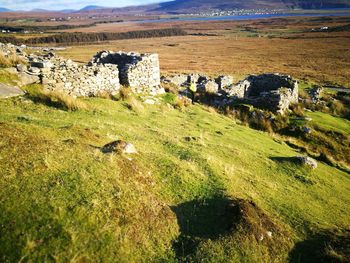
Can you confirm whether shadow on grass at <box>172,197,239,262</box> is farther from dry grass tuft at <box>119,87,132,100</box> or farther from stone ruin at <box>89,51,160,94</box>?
stone ruin at <box>89,51,160,94</box>

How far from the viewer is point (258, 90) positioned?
31422 millimetres

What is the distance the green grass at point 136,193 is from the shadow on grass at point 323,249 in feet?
0.41

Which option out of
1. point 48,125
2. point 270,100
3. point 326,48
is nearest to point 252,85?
point 270,100

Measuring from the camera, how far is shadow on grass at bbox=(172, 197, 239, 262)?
7106 mm

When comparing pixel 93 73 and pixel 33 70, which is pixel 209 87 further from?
pixel 33 70

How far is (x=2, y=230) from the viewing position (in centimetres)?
624

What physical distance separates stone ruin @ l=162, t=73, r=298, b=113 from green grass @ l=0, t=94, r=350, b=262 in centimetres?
1087

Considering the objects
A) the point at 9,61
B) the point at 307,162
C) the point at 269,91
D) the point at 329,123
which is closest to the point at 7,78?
the point at 9,61

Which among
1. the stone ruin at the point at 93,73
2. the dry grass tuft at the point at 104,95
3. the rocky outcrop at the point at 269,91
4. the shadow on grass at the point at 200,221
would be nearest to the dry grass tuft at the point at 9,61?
the stone ruin at the point at 93,73

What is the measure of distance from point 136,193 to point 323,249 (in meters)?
4.85

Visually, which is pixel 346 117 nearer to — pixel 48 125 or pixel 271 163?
pixel 271 163

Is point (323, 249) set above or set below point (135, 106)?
below

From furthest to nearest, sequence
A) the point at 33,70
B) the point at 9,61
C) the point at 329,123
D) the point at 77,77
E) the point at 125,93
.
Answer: the point at 329,123 < the point at 125,93 < the point at 77,77 < the point at 9,61 < the point at 33,70

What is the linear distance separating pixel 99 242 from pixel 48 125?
662 centimetres
